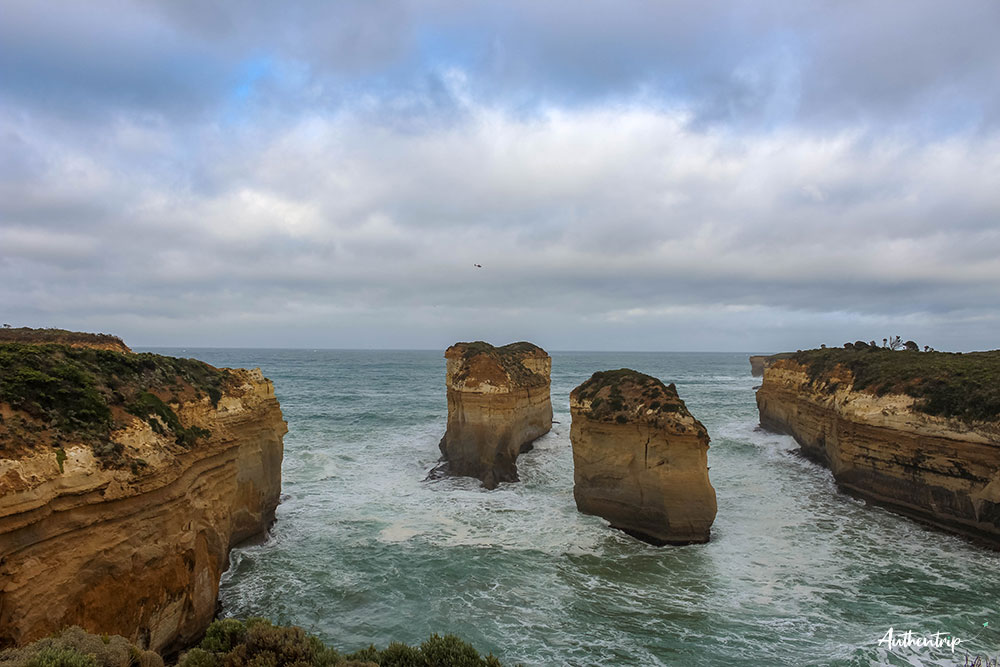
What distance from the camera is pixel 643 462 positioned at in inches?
616

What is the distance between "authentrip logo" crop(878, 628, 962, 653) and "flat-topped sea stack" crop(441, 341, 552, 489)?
537 inches

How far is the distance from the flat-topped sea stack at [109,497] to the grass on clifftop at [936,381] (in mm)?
20746

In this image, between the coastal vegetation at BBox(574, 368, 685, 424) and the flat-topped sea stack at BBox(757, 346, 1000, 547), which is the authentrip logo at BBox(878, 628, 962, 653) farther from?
the coastal vegetation at BBox(574, 368, 685, 424)

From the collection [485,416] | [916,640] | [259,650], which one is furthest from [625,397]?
[259,650]

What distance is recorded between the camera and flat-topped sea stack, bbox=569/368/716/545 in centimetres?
1501

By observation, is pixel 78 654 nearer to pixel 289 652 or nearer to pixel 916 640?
pixel 289 652

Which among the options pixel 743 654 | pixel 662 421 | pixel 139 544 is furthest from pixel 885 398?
pixel 139 544

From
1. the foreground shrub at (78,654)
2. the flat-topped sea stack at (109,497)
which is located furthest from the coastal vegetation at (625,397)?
the foreground shrub at (78,654)

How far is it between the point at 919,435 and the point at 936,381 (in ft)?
7.29

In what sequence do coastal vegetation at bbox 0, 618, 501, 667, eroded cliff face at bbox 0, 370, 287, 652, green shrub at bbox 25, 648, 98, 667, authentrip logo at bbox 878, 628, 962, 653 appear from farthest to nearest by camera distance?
authentrip logo at bbox 878, 628, 962, 653
eroded cliff face at bbox 0, 370, 287, 652
coastal vegetation at bbox 0, 618, 501, 667
green shrub at bbox 25, 648, 98, 667

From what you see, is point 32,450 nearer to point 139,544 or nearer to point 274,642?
point 139,544

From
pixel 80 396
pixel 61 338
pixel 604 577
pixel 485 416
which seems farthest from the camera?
pixel 485 416

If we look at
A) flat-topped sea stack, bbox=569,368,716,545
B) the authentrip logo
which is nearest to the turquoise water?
the authentrip logo

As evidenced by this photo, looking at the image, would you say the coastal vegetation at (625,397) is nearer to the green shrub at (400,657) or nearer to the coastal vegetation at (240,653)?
the coastal vegetation at (240,653)
